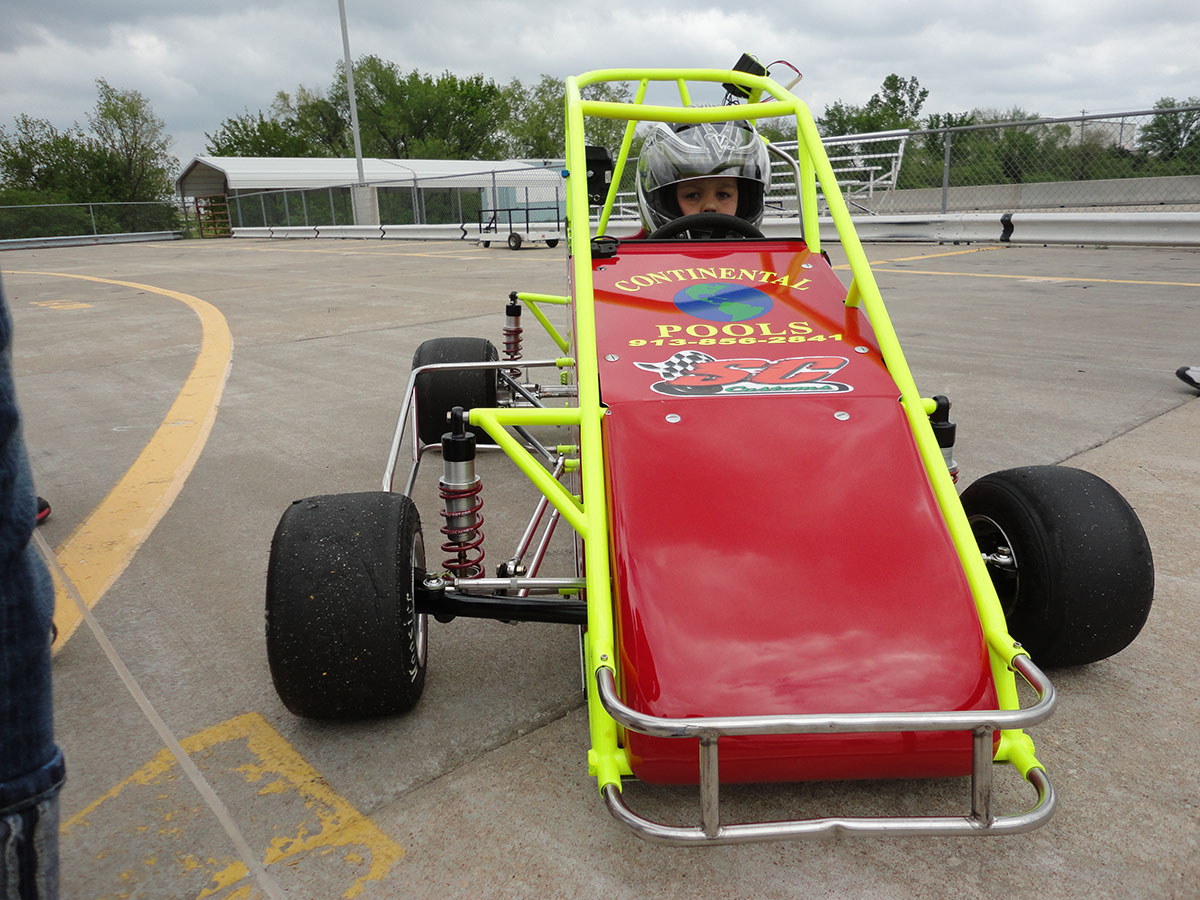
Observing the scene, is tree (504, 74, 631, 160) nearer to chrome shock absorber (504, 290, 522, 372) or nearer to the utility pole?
the utility pole

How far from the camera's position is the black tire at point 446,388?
4000 millimetres

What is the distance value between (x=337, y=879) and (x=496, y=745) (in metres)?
0.47

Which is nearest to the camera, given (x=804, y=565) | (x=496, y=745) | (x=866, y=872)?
(x=866, y=872)

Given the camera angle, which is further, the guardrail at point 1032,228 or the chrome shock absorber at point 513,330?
the guardrail at point 1032,228

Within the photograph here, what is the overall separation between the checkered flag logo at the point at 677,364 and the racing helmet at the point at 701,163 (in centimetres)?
133

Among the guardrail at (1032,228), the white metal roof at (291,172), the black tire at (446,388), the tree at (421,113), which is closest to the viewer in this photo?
the black tire at (446,388)

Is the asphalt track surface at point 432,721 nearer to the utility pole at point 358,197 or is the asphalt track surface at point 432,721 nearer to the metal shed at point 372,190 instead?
the metal shed at point 372,190

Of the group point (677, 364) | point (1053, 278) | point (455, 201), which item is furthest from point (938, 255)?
point (455, 201)

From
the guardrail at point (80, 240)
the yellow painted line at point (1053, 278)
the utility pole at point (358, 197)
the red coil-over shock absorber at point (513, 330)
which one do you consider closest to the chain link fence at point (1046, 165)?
the yellow painted line at point (1053, 278)

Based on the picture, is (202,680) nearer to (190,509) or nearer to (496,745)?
(496,745)

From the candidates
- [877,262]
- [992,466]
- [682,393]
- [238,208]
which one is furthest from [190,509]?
[238,208]

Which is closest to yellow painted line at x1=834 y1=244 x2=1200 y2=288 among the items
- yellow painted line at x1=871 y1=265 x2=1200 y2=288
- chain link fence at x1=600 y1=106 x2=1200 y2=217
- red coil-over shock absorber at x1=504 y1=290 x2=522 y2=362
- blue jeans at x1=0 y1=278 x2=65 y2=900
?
yellow painted line at x1=871 y1=265 x2=1200 y2=288

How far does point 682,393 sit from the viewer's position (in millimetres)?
2318

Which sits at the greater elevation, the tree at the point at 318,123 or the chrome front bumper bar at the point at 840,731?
the tree at the point at 318,123
